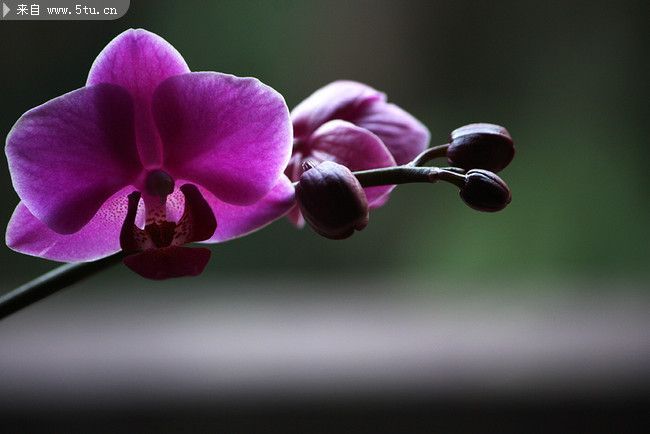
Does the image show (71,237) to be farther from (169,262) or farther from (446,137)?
(446,137)

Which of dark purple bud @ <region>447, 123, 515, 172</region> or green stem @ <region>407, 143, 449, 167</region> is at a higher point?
green stem @ <region>407, 143, 449, 167</region>

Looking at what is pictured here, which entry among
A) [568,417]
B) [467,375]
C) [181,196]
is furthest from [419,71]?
[181,196]

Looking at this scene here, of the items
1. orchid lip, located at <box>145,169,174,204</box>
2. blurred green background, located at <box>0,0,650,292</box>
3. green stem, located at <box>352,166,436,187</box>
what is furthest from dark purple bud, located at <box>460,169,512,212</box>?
blurred green background, located at <box>0,0,650,292</box>

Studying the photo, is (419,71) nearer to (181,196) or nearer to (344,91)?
(344,91)

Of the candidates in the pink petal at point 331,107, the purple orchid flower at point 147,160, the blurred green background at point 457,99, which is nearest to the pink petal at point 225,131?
the purple orchid flower at point 147,160

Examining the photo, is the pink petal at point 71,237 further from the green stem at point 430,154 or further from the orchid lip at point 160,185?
the green stem at point 430,154

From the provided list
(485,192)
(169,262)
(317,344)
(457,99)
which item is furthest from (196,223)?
(457,99)

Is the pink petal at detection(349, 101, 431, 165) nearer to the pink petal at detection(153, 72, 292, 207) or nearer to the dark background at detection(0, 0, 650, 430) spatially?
the pink petal at detection(153, 72, 292, 207)
